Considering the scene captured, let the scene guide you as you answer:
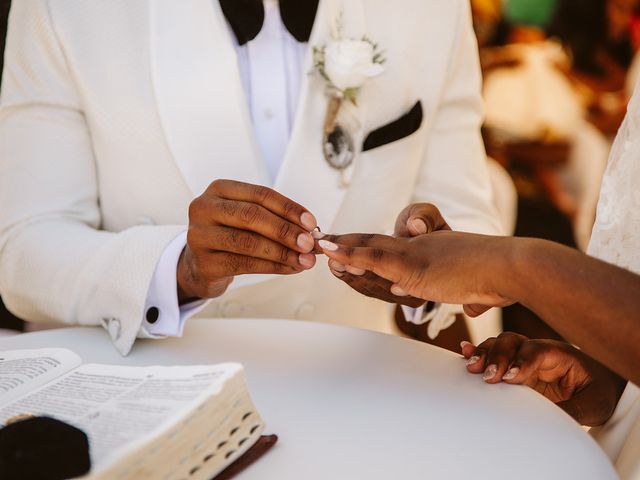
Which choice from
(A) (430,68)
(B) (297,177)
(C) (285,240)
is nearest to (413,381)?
(C) (285,240)

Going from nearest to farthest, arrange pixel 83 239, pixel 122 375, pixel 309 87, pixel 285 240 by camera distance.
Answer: pixel 122 375 → pixel 285 240 → pixel 83 239 → pixel 309 87

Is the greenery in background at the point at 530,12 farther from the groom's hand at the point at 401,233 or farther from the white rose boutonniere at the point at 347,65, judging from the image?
the groom's hand at the point at 401,233

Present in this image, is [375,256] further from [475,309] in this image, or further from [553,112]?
[553,112]

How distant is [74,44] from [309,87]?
0.40m

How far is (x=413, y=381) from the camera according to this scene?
1.05 meters

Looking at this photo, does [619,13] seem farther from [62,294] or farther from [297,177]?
[62,294]

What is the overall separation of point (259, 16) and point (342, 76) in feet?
0.59

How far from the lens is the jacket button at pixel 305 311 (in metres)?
1.51

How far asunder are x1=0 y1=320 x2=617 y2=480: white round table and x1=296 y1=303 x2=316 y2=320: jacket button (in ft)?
→ 0.88

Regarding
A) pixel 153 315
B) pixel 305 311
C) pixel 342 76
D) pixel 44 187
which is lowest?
pixel 305 311

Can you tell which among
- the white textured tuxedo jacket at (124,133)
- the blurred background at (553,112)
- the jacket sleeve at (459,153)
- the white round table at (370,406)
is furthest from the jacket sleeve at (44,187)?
the blurred background at (553,112)

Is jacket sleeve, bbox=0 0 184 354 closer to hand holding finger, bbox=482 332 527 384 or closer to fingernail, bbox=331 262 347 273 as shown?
fingernail, bbox=331 262 347 273

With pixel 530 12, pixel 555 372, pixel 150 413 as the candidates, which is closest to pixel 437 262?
pixel 555 372

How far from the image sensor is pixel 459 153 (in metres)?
1.62
